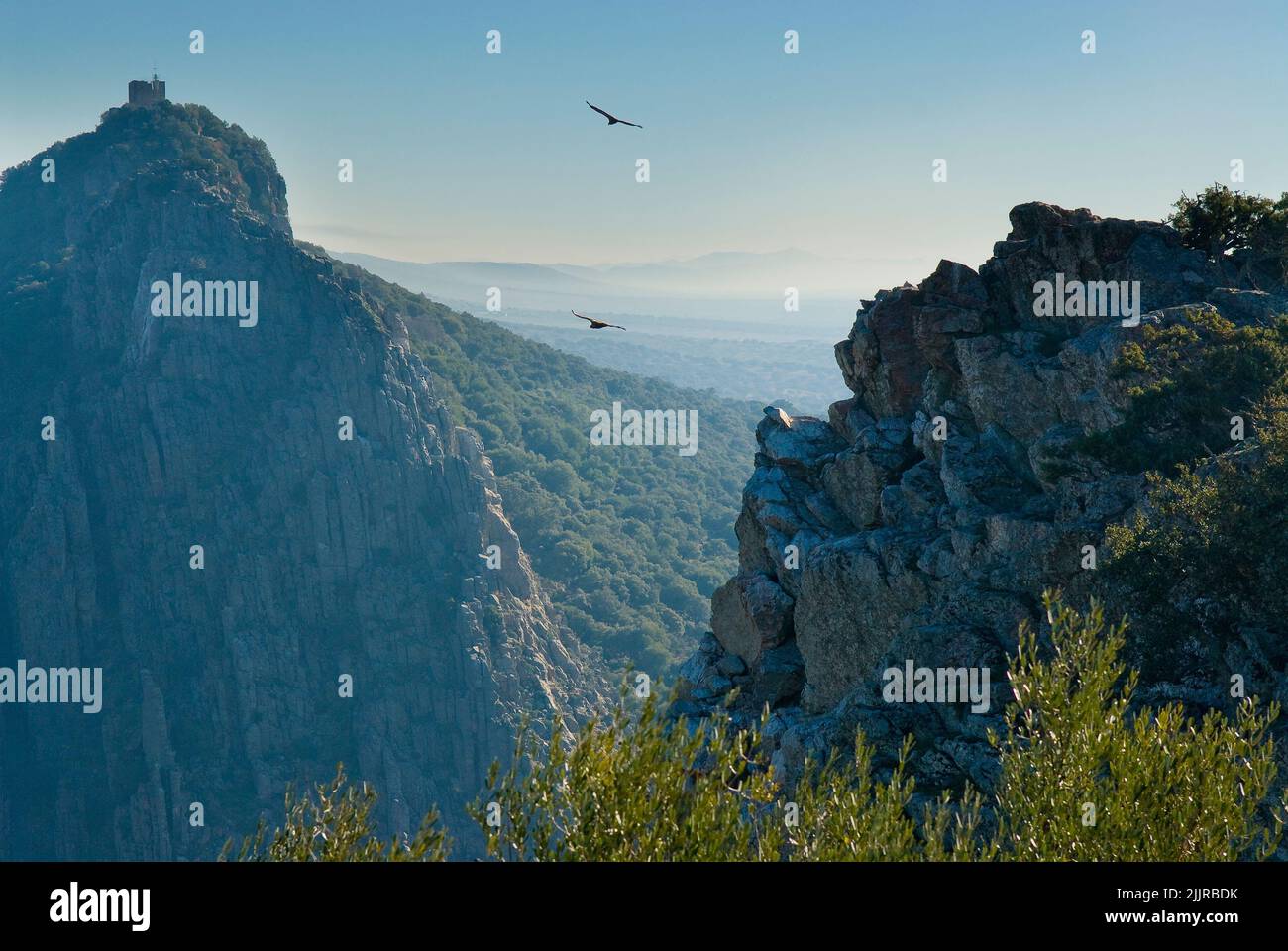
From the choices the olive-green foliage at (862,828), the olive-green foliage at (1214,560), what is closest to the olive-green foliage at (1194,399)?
the olive-green foliage at (1214,560)

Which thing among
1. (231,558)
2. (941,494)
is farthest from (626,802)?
(231,558)

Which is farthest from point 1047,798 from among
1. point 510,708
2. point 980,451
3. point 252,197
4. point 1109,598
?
point 252,197

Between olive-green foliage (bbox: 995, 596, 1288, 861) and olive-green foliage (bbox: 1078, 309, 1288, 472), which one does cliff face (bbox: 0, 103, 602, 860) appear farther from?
olive-green foliage (bbox: 995, 596, 1288, 861)

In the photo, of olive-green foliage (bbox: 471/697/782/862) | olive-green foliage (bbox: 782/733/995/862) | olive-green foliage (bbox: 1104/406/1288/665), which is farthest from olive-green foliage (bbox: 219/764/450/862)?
olive-green foliage (bbox: 1104/406/1288/665)

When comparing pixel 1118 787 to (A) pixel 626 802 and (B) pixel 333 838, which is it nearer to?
(A) pixel 626 802

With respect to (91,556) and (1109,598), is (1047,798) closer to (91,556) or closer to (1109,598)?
(1109,598)
